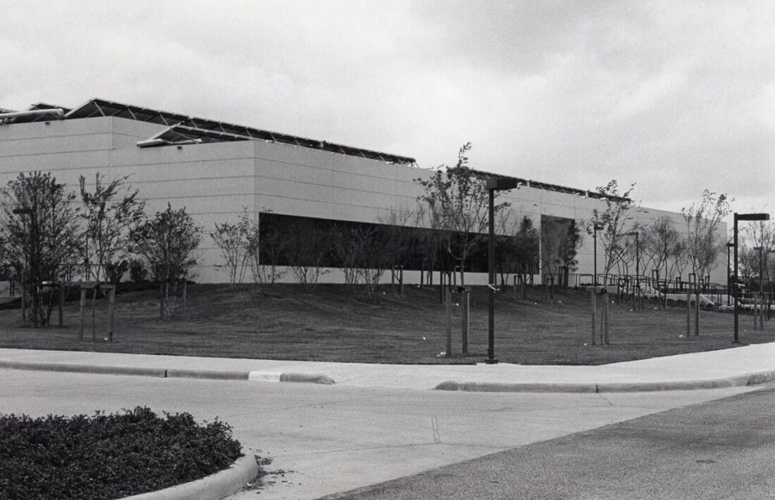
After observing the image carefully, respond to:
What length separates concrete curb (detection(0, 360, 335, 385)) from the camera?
1616cm

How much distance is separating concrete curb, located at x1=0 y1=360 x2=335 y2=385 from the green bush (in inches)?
281

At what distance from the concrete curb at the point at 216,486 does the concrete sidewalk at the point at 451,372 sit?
7416 mm

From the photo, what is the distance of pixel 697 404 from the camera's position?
13.2 meters

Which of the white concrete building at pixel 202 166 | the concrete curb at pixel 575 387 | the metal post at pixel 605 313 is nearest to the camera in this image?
Result: the concrete curb at pixel 575 387

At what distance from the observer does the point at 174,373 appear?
16.9 meters

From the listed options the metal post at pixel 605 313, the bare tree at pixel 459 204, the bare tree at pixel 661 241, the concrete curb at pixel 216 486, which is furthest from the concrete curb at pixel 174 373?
the bare tree at pixel 661 241

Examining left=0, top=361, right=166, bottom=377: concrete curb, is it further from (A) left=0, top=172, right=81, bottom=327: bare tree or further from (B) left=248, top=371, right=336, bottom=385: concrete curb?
(A) left=0, top=172, right=81, bottom=327: bare tree

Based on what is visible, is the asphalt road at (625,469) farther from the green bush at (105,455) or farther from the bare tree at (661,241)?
the bare tree at (661,241)

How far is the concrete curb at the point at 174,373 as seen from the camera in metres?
16.2

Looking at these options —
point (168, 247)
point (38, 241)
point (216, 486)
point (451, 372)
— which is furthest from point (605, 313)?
point (168, 247)

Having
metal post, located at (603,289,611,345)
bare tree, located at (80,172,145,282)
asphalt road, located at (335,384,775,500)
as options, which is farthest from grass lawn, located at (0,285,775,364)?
asphalt road, located at (335,384,775,500)

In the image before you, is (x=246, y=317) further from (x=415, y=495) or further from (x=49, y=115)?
(x=415, y=495)

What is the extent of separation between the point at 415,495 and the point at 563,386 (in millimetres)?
7994

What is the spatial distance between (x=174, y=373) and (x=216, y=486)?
399 inches
